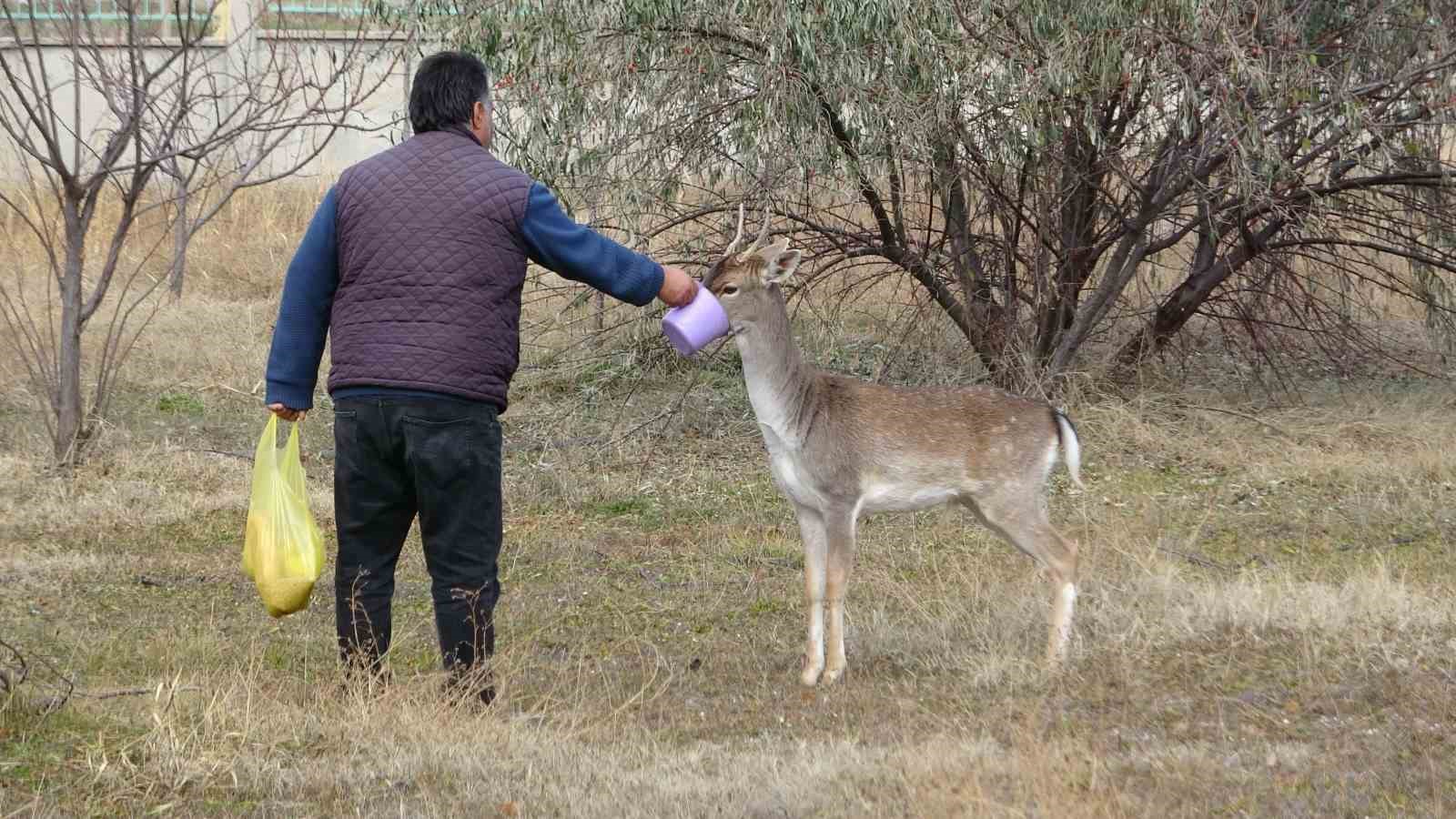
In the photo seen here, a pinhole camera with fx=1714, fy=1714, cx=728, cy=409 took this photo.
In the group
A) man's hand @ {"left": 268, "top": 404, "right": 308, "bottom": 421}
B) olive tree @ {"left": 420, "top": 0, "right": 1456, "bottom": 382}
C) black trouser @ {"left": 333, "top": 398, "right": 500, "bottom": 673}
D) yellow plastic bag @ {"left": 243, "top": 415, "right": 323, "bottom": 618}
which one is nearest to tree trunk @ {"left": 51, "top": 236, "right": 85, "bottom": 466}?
olive tree @ {"left": 420, "top": 0, "right": 1456, "bottom": 382}

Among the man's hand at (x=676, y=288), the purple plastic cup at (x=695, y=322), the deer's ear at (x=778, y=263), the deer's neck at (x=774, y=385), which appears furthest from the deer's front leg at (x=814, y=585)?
the man's hand at (x=676, y=288)

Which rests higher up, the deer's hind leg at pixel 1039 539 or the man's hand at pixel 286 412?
the man's hand at pixel 286 412

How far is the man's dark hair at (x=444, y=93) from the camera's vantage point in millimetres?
5852

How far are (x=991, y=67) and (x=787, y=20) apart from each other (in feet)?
5.28

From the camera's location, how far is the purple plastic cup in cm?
615

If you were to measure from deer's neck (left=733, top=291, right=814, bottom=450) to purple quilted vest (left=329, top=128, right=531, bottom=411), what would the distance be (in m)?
1.37

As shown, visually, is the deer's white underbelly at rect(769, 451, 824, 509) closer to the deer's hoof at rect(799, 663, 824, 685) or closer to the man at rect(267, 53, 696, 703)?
the deer's hoof at rect(799, 663, 824, 685)

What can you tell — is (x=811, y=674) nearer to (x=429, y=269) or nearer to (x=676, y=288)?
(x=676, y=288)

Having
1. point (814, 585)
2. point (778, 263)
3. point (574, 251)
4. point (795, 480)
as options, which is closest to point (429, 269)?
point (574, 251)

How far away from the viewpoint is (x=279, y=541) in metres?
6.00

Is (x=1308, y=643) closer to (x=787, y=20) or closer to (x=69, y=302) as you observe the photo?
(x=787, y=20)

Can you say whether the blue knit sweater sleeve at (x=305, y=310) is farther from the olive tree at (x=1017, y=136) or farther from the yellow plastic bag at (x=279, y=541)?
the olive tree at (x=1017, y=136)

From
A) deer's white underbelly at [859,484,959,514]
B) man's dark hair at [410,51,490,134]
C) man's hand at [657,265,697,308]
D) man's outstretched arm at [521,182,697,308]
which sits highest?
man's dark hair at [410,51,490,134]

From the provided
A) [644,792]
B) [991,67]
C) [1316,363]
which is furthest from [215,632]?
[1316,363]
